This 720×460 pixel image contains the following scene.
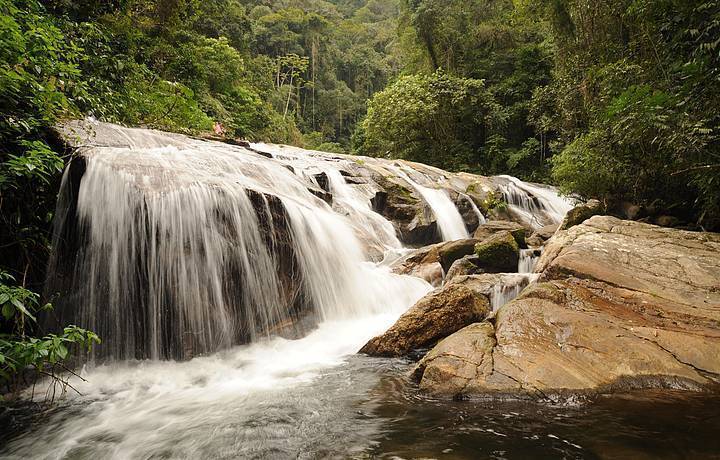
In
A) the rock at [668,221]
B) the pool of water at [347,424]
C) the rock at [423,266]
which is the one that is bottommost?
the pool of water at [347,424]

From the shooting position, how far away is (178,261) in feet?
16.7

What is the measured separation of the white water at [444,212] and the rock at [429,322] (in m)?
7.12

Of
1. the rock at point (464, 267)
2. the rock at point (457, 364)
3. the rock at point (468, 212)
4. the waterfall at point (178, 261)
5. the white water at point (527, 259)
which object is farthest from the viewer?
the rock at point (468, 212)

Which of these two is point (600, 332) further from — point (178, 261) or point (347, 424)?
point (178, 261)

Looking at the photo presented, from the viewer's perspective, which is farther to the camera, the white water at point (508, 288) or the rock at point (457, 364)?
the white water at point (508, 288)

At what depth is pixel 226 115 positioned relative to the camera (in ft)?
58.3

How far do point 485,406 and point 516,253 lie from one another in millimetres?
5379

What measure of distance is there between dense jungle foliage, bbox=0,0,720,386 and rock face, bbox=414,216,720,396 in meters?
1.32

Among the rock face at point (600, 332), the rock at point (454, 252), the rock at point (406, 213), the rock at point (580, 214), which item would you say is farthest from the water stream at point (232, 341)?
the rock at point (406, 213)

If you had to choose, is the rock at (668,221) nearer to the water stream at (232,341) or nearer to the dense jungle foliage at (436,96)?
the dense jungle foliage at (436,96)

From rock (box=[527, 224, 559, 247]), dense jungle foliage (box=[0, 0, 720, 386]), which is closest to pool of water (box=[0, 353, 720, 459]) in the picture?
dense jungle foliage (box=[0, 0, 720, 386])

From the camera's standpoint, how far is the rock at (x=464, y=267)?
7.67 meters

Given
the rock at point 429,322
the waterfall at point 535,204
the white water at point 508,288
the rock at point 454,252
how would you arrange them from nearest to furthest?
the rock at point 429,322 → the white water at point 508,288 → the rock at point 454,252 → the waterfall at point 535,204

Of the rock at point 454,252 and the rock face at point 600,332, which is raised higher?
the rock at point 454,252
